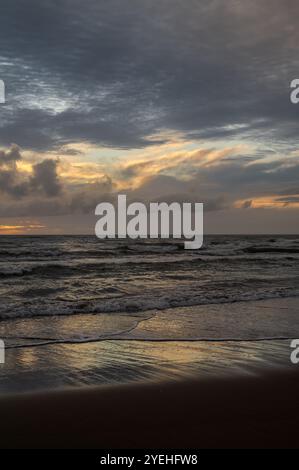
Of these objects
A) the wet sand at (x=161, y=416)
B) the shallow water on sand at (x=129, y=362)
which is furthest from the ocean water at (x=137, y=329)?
the wet sand at (x=161, y=416)

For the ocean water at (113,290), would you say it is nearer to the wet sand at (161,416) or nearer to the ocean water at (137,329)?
the ocean water at (137,329)

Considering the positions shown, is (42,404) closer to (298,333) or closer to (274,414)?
(274,414)

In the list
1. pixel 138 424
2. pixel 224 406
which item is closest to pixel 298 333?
pixel 224 406

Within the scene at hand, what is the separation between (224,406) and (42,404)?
A: 199cm

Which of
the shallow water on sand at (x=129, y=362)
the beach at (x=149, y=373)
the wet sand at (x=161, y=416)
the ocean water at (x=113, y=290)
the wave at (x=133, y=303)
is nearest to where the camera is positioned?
the wet sand at (x=161, y=416)

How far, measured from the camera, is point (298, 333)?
8.23 metres

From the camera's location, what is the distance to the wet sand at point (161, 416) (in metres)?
3.84

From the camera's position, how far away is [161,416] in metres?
4.39

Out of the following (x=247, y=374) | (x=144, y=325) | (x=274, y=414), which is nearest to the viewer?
(x=274, y=414)

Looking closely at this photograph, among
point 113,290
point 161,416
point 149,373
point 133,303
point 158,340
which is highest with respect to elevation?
point 113,290

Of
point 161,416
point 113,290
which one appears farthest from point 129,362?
point 113,290

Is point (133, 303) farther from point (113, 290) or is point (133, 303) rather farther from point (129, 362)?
point (129, 362)

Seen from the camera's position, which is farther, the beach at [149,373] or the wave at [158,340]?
the wave at [158,340]
